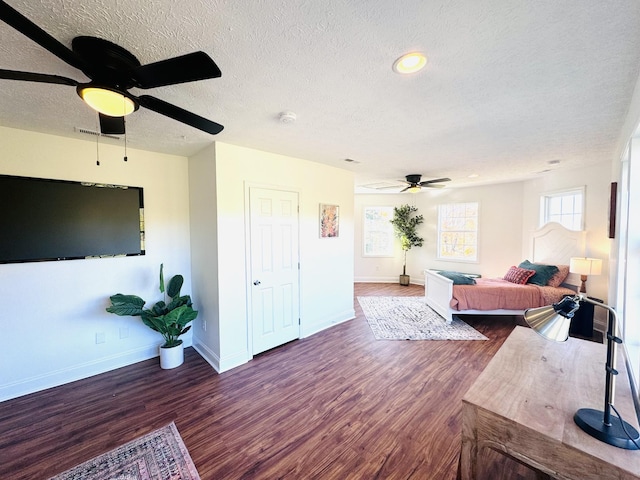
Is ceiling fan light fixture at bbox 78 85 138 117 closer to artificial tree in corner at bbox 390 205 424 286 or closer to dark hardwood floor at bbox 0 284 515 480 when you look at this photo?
dark hardwood floor at bbox 0 284 515 480

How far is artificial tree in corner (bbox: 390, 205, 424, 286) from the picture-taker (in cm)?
718

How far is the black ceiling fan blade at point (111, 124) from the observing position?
1.65m

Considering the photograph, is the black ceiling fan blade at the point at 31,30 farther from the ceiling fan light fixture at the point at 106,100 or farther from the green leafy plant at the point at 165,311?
the green leafy plant at the point at 165,311

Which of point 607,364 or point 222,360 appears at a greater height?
point 607,364

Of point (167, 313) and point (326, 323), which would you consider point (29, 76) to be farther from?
point (326, 323)

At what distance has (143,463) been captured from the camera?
5.76ft

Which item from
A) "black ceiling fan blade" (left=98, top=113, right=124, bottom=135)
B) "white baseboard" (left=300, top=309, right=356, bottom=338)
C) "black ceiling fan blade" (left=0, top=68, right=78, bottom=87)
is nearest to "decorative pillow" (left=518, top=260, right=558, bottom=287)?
"white baseboard" (left=300, top=309, right=356, bottom=338)

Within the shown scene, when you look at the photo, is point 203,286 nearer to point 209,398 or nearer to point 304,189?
point 209,398

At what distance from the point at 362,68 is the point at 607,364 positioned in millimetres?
1823

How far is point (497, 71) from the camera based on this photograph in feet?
5.07

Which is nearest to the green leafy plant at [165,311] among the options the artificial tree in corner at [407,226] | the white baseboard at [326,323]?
the white baseboard at [326,323]

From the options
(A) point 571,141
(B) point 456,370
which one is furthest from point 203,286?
(A) point 571,141

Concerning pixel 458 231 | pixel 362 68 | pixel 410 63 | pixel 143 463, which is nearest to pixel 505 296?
pixel 458 231

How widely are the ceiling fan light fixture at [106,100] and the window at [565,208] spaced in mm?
6143
